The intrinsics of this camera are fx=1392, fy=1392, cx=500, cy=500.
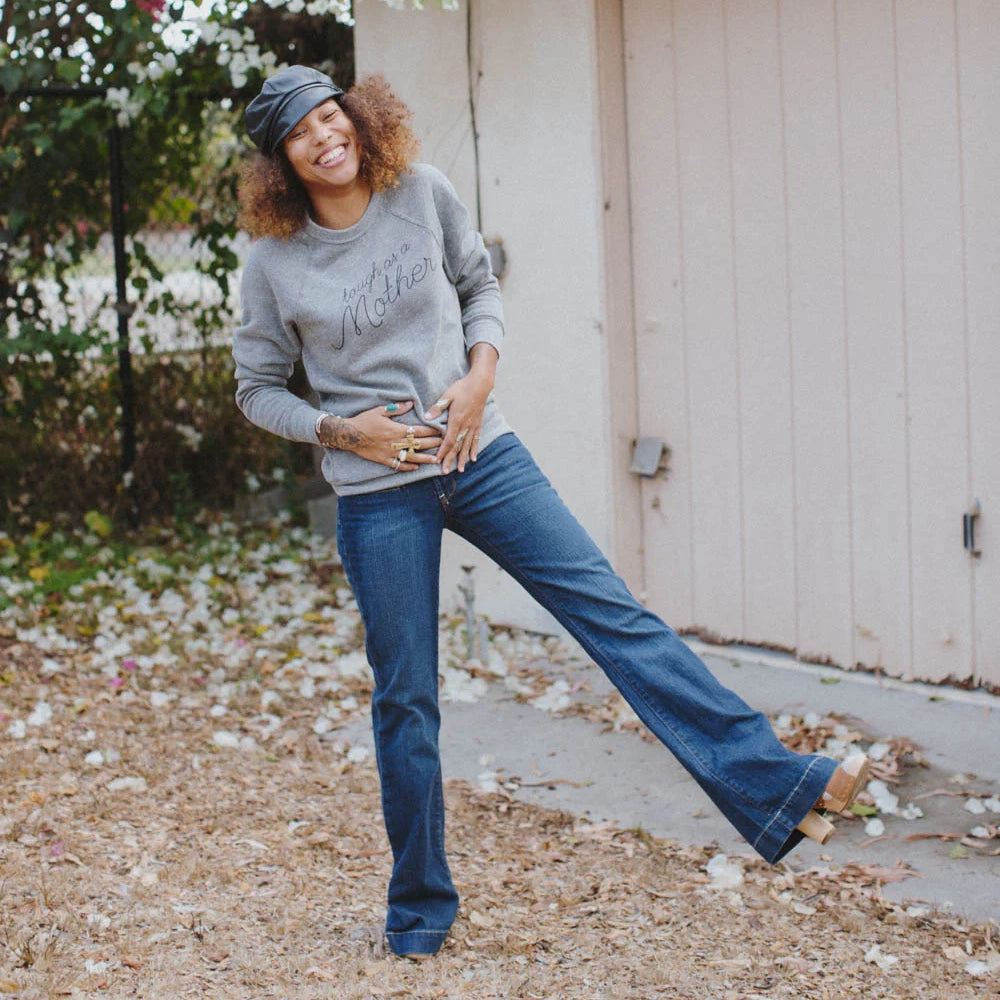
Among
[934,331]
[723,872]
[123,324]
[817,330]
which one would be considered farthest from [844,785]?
[123,324]

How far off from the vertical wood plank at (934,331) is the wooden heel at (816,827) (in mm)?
1642

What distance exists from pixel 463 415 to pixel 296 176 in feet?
1.78

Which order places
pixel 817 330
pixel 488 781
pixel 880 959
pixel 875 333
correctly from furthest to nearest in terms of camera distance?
1. pixel 817 330
2. pixel 875 333
3. pixel 488 781
4. pixel 880 959

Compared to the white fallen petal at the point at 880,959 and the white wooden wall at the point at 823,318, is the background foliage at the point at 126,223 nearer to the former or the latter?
the white wooden wall at the point at 823,318

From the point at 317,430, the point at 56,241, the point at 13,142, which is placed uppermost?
the point at 13,142

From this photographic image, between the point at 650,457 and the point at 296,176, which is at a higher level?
the point at 296,176

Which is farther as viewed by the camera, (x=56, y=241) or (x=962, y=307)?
(x=56, y=241)

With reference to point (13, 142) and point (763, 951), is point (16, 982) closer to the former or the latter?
point (763, 951)

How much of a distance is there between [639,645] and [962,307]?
1778 millimetres

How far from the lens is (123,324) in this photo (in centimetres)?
616

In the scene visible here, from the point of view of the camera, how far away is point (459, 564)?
5.11 m

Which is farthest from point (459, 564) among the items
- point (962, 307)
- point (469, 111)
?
point (962, 307)

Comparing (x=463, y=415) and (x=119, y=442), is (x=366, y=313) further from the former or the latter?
(x=119, y=442)

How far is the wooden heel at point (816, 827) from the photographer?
2.49 m
